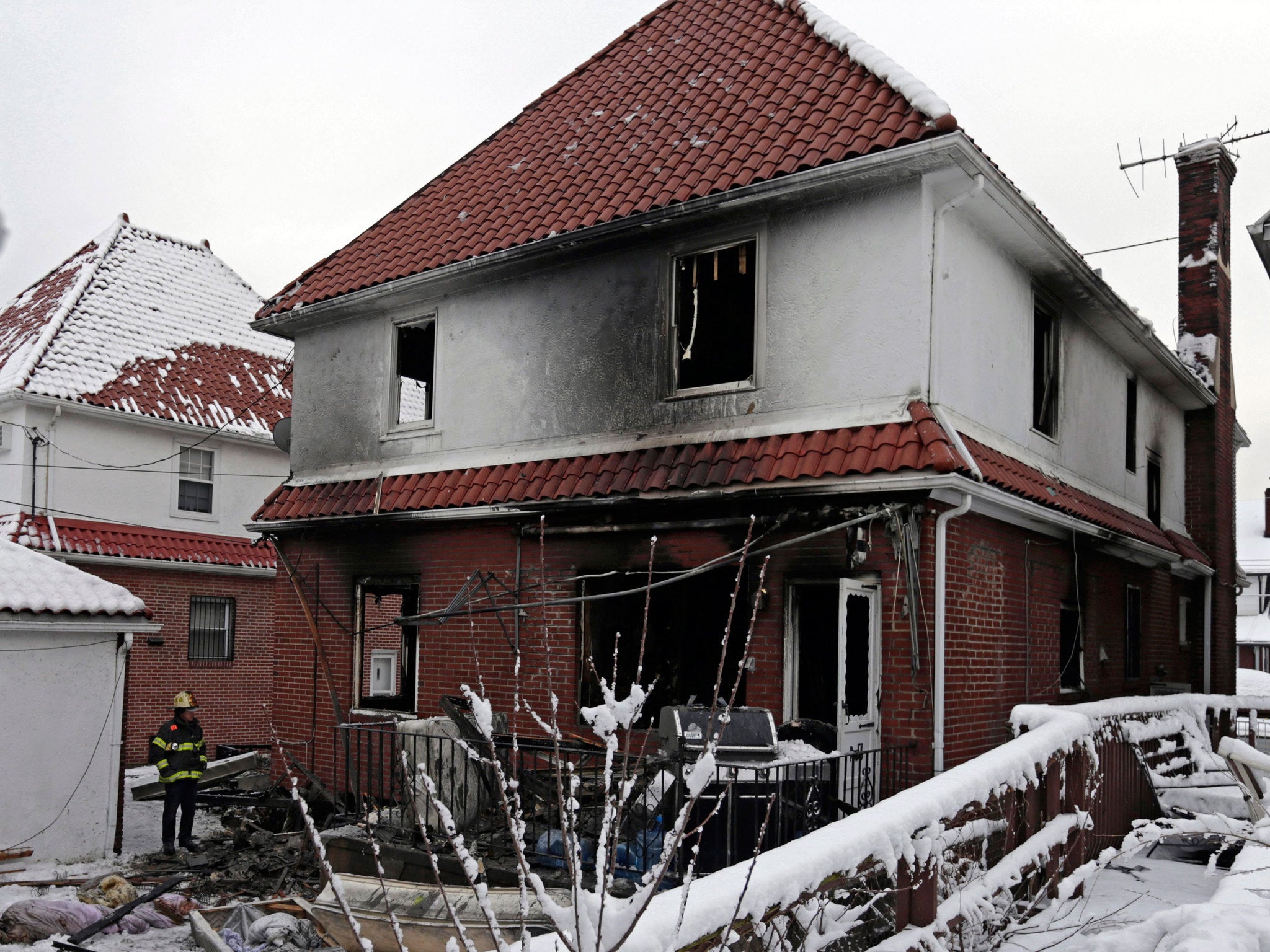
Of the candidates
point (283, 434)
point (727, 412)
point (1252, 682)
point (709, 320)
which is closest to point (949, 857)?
point (727, 412)

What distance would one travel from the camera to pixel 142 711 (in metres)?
20.4

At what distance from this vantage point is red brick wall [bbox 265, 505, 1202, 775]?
8938 millimetres

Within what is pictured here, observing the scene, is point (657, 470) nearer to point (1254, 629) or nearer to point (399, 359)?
point (399, 359)

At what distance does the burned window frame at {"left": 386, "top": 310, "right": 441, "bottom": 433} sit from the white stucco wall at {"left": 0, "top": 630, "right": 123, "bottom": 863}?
14.5ft

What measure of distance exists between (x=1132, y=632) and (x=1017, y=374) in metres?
6.13

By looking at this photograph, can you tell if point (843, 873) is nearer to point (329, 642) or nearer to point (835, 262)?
point (835, 262)

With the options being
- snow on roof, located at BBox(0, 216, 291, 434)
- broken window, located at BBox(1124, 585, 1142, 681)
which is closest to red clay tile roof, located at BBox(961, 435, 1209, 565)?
broken window, located at BBox(1124, 585, 1142, 681)

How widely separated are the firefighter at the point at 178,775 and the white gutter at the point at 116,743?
2.26ft

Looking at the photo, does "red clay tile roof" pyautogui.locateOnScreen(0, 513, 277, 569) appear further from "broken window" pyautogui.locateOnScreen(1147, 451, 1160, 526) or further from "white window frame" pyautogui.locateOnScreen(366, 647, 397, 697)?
"broken window" pyautogui.locateOnScreen(1147, 451, 1160, 526)

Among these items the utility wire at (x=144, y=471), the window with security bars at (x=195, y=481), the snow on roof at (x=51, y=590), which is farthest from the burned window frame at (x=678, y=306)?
the window with security bars at (x=195, y=481)

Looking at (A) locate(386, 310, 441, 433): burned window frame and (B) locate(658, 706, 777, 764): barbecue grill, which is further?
(A) locate(386, 310, 441, 433): burned window frame

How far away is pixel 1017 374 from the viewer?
11.2 meters

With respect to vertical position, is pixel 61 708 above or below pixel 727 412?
below

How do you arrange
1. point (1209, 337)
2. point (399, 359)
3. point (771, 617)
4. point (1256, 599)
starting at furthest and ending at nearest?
point (1256, 599)
point (1209, 337)
point (399, 359)
point (771, 617)
